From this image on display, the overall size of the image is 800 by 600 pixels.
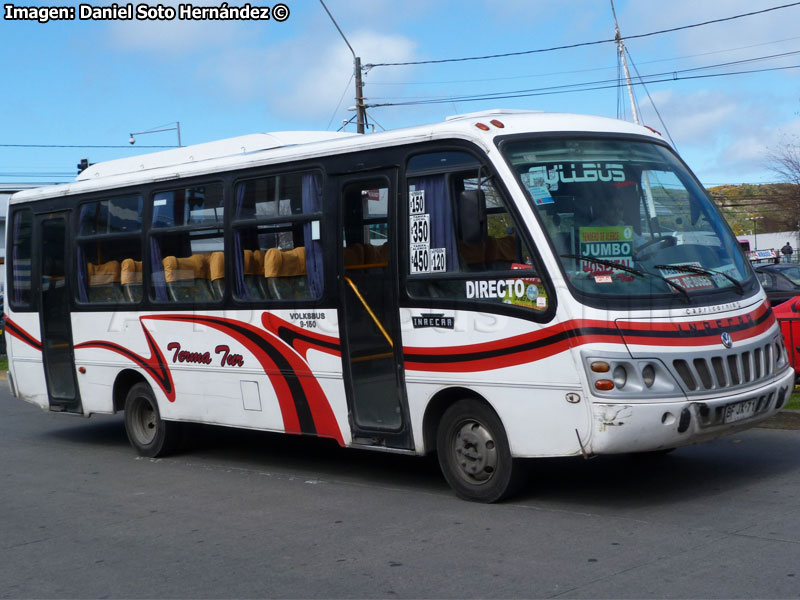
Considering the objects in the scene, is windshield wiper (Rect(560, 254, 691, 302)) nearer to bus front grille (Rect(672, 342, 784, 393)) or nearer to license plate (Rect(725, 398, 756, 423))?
bus front grille (Rect(672, 342, 784, 393))

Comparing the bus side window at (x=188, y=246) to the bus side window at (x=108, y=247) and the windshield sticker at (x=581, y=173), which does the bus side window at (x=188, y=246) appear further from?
the windshield sticker at (x=581, y=173)

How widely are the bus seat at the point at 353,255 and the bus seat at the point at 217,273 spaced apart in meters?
1.73

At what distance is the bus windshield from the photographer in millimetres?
7410

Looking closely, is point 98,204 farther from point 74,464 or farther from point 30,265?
point 74,464

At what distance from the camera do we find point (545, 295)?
7.36 m

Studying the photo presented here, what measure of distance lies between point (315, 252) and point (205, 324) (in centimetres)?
176

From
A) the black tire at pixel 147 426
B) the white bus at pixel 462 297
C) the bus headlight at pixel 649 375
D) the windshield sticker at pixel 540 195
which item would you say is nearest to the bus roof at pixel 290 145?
the white bus at pixel 462 297

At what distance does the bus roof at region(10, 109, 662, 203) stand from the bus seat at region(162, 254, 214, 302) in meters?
0.87

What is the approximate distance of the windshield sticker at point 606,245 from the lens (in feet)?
24.3

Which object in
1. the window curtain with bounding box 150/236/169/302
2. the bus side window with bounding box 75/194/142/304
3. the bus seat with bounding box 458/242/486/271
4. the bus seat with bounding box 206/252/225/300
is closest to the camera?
the bus seat with bounding box 458/242/486/271

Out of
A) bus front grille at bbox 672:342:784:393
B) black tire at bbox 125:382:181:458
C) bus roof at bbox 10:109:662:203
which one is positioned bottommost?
black tire at bbox 125:382:181:458

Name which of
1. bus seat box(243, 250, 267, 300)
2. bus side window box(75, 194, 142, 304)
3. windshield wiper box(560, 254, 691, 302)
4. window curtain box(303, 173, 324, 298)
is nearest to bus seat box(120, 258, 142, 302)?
bus side window box(75, 194, 142, 304)

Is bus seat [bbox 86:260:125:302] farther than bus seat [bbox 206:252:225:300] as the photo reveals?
Yes

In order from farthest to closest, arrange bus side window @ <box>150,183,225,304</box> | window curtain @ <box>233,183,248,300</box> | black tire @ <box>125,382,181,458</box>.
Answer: black tire @ <box>125,382,181,458</box>, bus side window @ <box>150,183,225,304</box>, window curtain @ <box>233,183,248,300</box>
